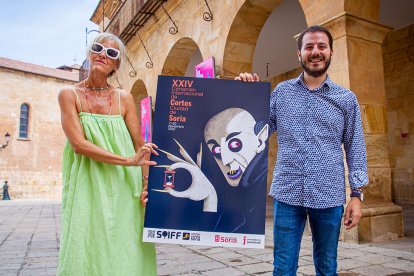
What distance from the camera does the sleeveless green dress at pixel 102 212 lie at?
67.1 inches

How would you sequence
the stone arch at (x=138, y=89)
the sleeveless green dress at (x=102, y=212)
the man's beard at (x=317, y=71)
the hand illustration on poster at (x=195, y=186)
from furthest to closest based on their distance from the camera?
1. the stone arch at (x=138, y=89)
2. the hand illustration on poster at (x=195, y=186)
3. the man's beard at (x=317, y=71)
4. the sleeveless green dress at (x=102, y=212)

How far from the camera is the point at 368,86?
4699 millimetres

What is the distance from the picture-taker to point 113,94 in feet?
6.34

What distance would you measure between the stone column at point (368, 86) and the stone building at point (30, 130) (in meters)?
27.3

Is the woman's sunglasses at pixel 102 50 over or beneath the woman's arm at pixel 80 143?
over

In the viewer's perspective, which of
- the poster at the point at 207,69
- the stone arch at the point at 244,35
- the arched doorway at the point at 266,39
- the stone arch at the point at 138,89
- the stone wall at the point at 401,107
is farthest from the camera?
the stone arch at the point at 138,89

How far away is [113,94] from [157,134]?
33cm

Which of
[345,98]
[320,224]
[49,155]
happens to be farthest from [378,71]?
[49,155]

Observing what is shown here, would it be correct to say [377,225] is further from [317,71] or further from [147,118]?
[147,118]

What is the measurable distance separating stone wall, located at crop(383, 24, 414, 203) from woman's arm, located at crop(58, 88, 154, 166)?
8.24 m

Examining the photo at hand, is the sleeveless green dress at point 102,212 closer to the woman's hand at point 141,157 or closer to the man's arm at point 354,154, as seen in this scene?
the woman's hand at point 141,157

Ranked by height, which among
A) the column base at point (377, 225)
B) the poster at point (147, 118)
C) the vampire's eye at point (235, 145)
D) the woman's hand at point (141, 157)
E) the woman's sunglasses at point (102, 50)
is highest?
the poster at point (147, 118)

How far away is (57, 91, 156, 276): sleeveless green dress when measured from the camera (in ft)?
5.59

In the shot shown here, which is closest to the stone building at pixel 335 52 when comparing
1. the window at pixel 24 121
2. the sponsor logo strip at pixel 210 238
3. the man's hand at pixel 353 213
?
the man's hand at pixel 353 213
